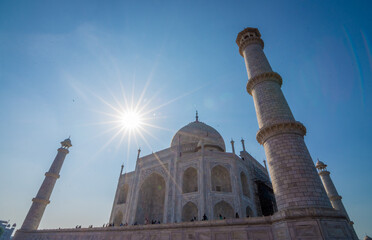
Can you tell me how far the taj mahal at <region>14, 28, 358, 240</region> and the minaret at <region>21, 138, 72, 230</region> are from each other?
0.10 m

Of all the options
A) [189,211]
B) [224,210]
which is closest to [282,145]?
[224,210]

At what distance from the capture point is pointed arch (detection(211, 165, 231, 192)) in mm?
18978

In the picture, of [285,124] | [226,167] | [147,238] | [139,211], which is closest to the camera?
[285,124]

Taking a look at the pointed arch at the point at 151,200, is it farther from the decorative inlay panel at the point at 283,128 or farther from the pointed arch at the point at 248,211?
the decorative inlay panel at the point at 283,128

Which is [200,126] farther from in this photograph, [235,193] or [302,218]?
[302,218]

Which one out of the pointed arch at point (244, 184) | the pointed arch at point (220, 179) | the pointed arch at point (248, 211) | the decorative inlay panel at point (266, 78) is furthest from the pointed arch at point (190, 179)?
the decorative inlay panel at point (266, 78)

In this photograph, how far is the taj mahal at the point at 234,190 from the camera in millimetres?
7145

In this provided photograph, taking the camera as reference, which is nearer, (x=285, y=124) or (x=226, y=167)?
(x=285, y=124)

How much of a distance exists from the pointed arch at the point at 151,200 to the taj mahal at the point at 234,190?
0.33ft

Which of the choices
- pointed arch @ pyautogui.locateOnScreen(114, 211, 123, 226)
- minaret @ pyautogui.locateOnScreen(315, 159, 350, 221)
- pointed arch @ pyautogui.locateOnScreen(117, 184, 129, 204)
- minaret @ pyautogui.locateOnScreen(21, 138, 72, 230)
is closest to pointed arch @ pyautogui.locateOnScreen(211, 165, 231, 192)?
pointed arch @ pyautogui.locateOnScreen(114, 211, 123, 226)

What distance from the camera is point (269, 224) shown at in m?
7.50

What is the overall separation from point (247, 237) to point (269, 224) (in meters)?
0.98

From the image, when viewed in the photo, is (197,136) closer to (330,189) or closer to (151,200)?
(151,200)

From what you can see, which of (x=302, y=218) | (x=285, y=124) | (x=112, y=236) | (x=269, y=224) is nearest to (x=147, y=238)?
(x=112, y=236)
